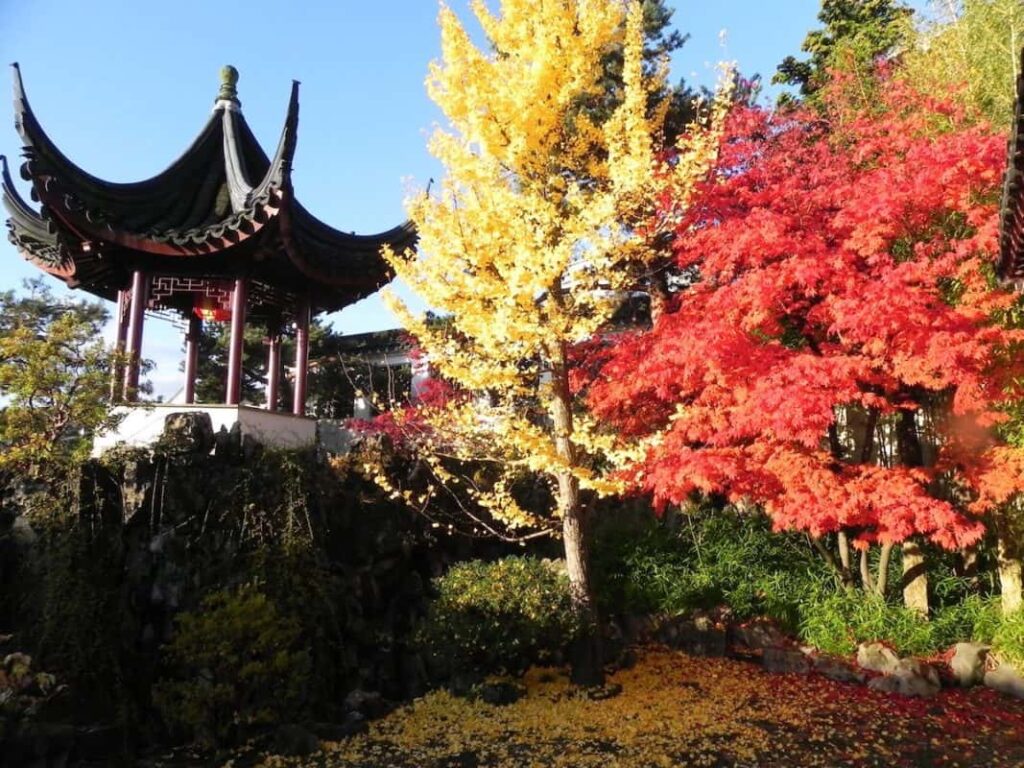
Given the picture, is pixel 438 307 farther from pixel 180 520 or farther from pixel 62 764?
pixel 62 764

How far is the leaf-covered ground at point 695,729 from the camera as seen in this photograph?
594cm

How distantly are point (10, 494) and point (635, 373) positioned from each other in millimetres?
7368

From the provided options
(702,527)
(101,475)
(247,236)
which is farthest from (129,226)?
(702,527)

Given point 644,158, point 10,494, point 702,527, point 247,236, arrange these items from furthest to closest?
point 702,527
point 247,236
point 10,494
point 644,158

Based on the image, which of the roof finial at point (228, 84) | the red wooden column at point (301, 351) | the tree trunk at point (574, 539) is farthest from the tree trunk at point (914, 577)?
the roof finial at point (228, 84)

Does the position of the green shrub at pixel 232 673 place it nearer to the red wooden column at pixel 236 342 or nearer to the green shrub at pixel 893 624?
the red wooden column at pixel 236 342

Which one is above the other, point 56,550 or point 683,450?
point 683,450

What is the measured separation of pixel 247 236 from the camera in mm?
10477

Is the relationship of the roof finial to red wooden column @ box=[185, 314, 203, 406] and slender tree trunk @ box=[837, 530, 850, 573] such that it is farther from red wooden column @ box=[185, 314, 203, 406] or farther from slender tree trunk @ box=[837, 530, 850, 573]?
slender tree trunk @ box=[837, 530, 850, 573]

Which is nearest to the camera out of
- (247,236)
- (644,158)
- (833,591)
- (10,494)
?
(644,158)

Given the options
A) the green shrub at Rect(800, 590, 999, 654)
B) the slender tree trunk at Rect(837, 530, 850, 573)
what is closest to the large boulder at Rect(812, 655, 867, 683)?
the green shrub at Rect(800, 590, 999, 654)

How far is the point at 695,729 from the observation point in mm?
6602

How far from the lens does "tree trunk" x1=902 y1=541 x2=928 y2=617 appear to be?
30.6ft

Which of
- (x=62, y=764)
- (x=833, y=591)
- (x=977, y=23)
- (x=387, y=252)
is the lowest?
(x=62, y=764)
